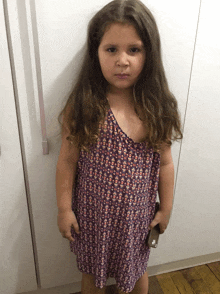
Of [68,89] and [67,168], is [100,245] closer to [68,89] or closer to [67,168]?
[67,168]

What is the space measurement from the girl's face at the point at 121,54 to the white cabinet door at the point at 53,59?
0.13 m

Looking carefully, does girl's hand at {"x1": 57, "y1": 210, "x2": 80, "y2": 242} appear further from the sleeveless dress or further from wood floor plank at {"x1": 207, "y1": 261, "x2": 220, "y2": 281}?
wood floor plank at {"x1": 207, "y1": 261, "x2": 220, "y2": 281}

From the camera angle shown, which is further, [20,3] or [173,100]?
[173,100]

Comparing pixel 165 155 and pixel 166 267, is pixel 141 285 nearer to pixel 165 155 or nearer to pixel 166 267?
pixel 166 267

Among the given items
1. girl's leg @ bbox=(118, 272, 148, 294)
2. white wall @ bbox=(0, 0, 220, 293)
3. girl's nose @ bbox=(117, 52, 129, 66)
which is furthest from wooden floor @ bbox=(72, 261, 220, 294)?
girl's nose @ bbox=(117, 52, 129, 66)

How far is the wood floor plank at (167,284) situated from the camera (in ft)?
3.59

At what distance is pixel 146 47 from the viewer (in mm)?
592

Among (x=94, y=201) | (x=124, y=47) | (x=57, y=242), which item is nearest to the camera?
(x=124, y=47)

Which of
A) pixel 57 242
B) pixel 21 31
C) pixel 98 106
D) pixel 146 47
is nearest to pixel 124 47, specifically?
pixel 146 47

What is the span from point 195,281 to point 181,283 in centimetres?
7

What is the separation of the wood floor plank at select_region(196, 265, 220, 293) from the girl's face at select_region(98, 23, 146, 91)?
1056 mm

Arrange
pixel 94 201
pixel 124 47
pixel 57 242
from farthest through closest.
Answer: pixel 57 242
pixel 94 201
pixel 124 47

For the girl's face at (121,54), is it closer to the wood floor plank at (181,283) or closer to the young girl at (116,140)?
the young girl at (116,140)

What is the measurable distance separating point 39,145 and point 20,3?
391 millimetres
